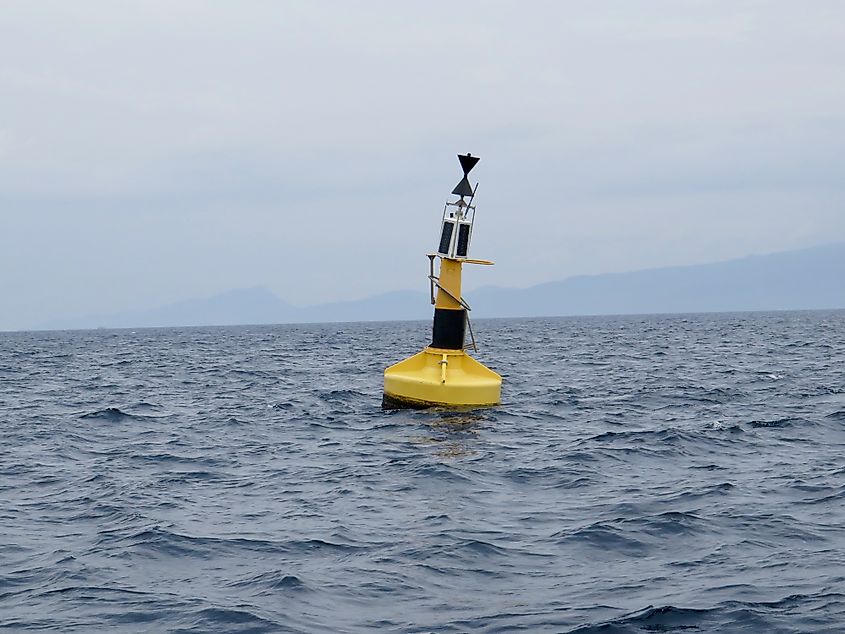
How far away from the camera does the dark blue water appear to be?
8906mm

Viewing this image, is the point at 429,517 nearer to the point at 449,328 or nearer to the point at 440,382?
the point at 440,382

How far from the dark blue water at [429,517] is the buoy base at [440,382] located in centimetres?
39

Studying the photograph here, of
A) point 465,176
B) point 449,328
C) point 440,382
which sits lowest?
point 440,382

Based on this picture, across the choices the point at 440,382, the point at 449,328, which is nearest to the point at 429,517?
the point at 440,382

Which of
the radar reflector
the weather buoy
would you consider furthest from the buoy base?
the radar reflector

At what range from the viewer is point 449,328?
2145 centimetres

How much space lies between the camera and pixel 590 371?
37125 millimetres

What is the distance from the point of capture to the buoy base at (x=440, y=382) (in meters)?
20.8

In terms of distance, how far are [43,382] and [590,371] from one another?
70.4ft

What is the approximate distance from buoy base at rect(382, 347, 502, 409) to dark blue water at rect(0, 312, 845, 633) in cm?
39

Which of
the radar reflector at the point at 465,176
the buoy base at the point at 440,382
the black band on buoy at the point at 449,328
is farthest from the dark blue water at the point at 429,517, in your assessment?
the radar reflector at the point at 465,176

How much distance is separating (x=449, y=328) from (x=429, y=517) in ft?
30.7

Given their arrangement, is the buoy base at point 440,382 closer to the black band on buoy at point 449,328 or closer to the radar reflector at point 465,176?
the black band on buoy at point 449,328

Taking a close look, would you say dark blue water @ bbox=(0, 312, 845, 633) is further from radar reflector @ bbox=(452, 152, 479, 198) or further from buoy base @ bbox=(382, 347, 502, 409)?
radar reflector @ bbox=(452, 152, 479, 198)
